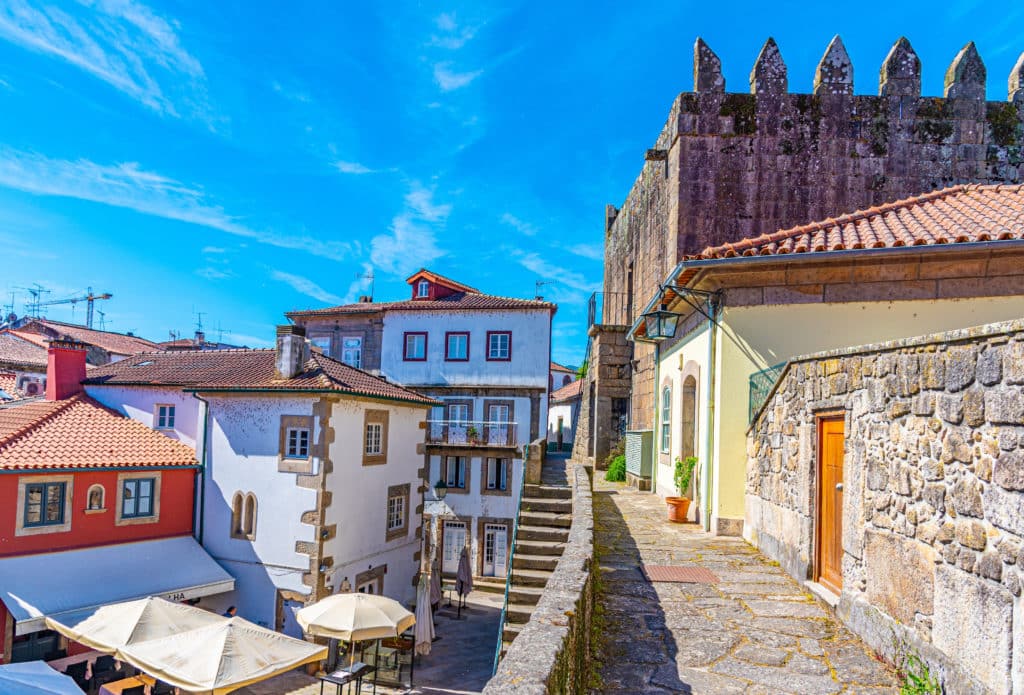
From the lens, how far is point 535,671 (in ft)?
9.43

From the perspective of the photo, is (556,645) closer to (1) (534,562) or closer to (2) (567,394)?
(1) (534,562)

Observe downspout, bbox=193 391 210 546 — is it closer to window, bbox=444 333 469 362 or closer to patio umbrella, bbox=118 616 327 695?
patio umbrella, bbox=118 616 327 695

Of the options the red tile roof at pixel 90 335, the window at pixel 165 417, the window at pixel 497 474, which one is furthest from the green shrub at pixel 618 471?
the red tile roof at pixel 90 335

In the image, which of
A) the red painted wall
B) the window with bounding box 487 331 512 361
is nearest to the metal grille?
the red painted wall

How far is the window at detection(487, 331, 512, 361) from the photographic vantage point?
29328 millimetres

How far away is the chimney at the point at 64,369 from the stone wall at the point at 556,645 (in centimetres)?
2158

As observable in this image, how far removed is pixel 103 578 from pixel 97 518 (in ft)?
5.33

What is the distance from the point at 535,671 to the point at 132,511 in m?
18.5

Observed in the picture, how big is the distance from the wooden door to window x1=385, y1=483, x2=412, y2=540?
54.1 ft

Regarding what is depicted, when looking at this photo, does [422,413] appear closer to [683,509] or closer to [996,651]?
[683,509]

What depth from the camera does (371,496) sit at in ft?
65.0

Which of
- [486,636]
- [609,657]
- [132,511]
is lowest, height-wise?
[486,636]

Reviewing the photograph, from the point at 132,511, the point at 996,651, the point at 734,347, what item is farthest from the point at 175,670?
the point at 996,651

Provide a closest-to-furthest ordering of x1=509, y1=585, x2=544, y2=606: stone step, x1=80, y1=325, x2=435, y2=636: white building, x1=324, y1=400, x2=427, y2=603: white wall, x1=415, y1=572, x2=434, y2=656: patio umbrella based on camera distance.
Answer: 1. x1=509, y1=585, x2=544, y2=606: stone step
2. x1=415, y1=572, x2=434, y2=656: patio umbrella
3. x1=80, y1=325, x2=435, y2=636: white building
4. x1=324, y1=400, x2=427, y2=603: white wall
